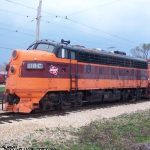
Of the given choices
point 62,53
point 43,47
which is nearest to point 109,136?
point 62,53

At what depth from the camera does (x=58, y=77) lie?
1962 cm

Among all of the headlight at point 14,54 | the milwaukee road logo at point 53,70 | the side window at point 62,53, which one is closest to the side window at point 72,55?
the side window at point 62,53

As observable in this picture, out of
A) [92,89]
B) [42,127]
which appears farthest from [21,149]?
[92,89]

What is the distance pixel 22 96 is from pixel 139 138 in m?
6.13

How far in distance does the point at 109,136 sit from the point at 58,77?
21.8 ft

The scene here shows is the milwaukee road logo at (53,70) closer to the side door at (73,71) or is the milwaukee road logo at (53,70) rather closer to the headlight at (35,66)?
the headlight at (35,66)

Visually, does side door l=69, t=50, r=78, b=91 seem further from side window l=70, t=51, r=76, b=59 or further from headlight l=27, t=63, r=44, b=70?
headlight l=27, t=63, r=44, b=70

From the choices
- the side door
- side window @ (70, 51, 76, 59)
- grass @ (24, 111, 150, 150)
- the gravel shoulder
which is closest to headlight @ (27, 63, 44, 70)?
the gravel shoulder

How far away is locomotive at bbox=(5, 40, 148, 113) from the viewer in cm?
1827

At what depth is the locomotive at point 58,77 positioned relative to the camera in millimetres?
18266

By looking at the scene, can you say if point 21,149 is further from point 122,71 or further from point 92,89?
point 122,71

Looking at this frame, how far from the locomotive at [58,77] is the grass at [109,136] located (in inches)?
137

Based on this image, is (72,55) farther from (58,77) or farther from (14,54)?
(14,54)

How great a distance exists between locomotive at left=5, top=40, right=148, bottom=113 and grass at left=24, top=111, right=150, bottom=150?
3.47m
